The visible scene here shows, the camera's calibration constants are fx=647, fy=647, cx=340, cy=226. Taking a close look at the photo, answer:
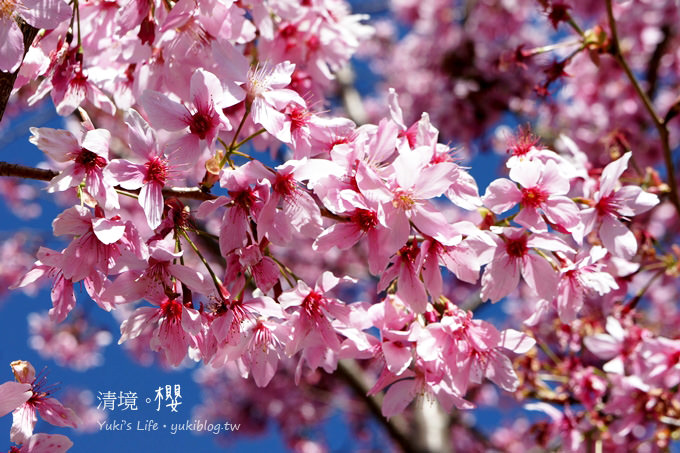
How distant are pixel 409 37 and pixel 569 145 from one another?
13.7 ft

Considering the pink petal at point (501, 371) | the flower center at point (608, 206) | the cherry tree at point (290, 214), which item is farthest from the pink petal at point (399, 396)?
the flower center at point (608, 206)

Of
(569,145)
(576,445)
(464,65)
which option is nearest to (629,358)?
(576,445)

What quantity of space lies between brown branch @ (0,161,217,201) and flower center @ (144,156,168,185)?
0.04m

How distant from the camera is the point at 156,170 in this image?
4.44ft

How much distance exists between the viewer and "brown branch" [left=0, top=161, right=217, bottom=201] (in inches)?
53.4

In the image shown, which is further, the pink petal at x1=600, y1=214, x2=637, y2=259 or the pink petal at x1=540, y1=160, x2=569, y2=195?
the pink petal at x1=600, y1=214, x2=637, y2=259

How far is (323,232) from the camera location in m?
1.39

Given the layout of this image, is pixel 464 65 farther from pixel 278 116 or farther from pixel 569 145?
pixel 278 116

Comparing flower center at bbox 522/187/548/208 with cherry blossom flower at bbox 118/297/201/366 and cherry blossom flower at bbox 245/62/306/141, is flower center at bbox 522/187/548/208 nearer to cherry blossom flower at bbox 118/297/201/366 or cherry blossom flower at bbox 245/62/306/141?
cherry blossom flower at bbox 245/62/306/141

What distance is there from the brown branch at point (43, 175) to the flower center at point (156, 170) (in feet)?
0.12

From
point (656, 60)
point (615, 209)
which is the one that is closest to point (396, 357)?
point (615, 209)

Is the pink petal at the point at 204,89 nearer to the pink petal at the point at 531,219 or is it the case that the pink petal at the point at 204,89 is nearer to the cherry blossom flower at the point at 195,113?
the cherry blossom flower at the point at 195,113

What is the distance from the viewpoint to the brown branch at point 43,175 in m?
1.36

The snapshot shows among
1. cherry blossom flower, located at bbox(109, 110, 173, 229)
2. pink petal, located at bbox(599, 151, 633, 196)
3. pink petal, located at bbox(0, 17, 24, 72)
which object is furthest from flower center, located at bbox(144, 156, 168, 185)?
pink petal, located at bbox(599, 151, 633, 196)
